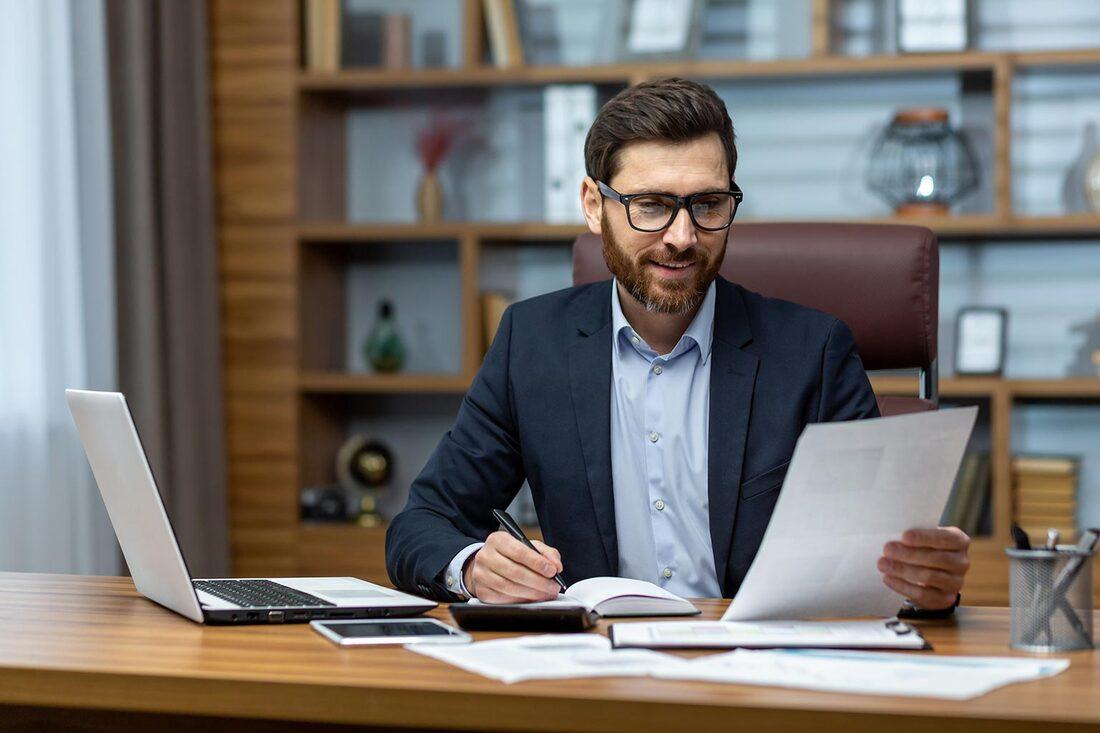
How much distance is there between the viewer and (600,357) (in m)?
1.86

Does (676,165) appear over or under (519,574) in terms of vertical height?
over

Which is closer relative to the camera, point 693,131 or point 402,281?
point 693,131

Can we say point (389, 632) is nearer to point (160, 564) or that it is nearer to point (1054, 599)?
point (160, 564)

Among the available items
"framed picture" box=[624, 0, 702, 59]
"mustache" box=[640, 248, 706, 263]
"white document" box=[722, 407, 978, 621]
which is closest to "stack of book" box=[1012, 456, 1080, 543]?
"framed picture" box=[624, 0, 702, 59]

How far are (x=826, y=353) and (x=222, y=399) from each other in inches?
87.7

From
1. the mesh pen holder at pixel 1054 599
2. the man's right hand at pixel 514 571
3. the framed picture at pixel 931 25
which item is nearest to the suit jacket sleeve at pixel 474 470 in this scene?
the man's right hand at pixel 514 571

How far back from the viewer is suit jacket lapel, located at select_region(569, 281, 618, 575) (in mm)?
1804

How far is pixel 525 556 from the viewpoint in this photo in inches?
54.6

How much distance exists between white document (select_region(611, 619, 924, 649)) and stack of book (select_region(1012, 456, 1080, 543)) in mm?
2251

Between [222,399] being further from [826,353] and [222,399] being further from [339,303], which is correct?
[826,353]

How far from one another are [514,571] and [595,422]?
0.45 metres

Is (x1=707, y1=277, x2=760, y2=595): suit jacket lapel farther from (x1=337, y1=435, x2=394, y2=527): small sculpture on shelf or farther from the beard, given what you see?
(x1=337, y1=435, x2=394, y2=527): small sculpture on shelf

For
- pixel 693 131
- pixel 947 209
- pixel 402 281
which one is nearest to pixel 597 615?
pixel 693 131

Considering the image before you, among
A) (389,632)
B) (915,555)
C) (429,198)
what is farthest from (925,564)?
(429,198)
